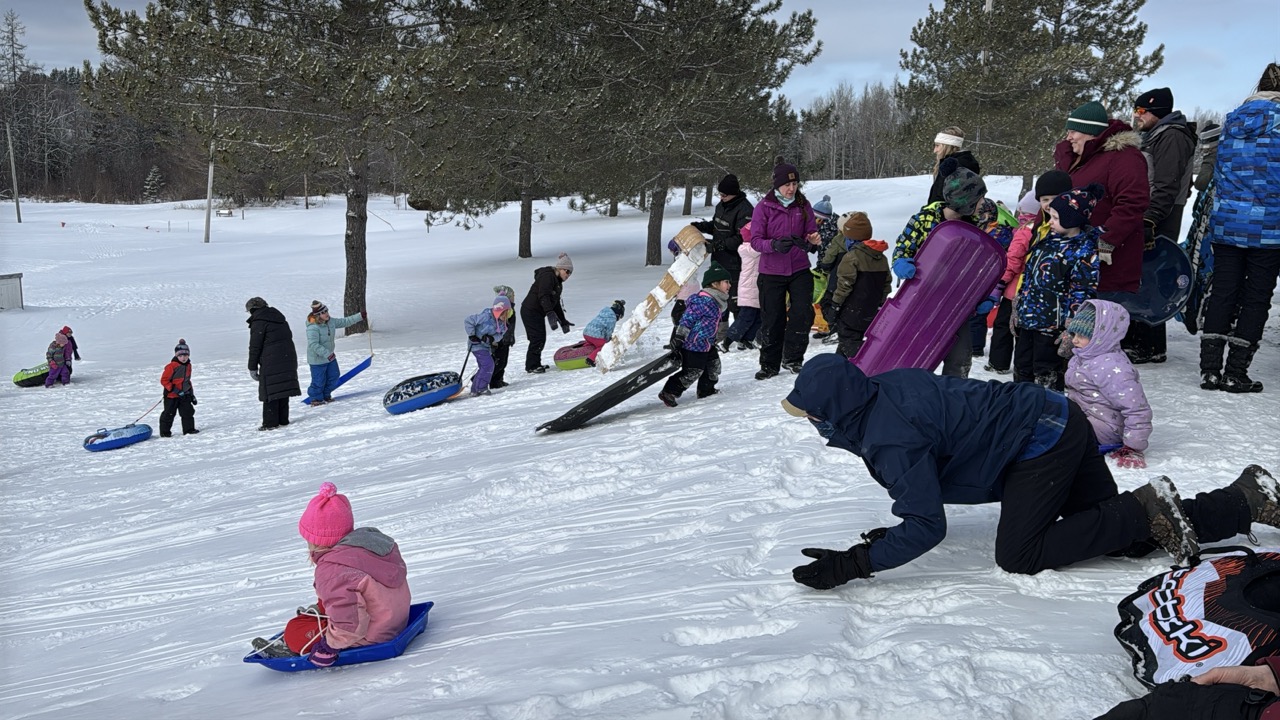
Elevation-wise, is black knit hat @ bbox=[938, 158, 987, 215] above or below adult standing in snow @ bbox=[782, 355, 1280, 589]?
above

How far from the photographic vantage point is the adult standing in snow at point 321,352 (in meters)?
11.6

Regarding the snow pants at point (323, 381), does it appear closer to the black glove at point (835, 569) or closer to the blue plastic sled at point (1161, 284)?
the blue plastic sled at point (1161, 284)

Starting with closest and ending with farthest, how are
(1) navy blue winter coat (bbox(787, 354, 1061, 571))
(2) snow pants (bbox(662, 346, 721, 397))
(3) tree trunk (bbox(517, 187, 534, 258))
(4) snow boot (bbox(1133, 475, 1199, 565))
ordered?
1. (1) navy blue winter coat (bbox(787, 354, 1061, 571))
2. (4) snow boot (bbox(1133, 475, 1199, 565))
3. (2) snow pants (bbox(662, 346, 721, 397))
4. (3) tree trunk (bbox(517, 187, 534, 258))

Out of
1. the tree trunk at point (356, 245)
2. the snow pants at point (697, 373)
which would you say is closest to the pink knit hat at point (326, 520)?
the snow pants at point (697, 373)

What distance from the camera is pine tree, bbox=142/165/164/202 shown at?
58.4 metres

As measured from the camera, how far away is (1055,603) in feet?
11.3

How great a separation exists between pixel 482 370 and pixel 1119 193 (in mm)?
7098

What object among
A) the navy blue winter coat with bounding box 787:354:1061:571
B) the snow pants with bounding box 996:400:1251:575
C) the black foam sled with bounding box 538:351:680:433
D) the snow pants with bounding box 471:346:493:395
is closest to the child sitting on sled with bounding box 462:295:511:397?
the snow pants with bounding box 471:346:493:395

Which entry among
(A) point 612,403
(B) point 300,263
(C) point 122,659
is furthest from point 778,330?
(B) point 300,263

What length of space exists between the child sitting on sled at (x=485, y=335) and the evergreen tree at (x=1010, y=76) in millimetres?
14739

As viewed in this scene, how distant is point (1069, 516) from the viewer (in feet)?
12.0

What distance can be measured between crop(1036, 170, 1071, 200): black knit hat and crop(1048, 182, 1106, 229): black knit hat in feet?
1.33

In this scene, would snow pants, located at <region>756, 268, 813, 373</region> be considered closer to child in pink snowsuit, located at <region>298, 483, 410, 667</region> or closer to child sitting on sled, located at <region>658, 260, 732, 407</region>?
child sitting on sled, located at <region>658, 260, 732, 407</region>

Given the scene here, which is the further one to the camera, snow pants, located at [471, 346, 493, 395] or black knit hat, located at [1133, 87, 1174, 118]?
snow pants, located at [471, 346, 493, 395]
